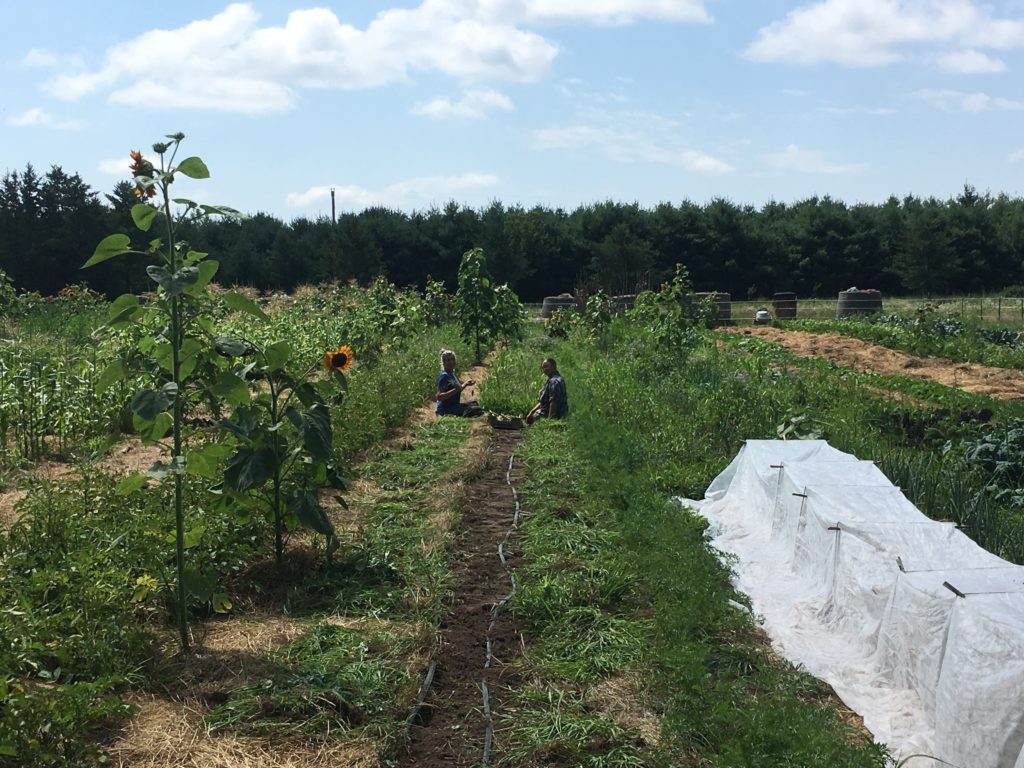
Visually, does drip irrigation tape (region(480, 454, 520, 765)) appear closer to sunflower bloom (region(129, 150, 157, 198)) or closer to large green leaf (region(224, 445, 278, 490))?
large green leaf (region(224, 445, 278, 490))

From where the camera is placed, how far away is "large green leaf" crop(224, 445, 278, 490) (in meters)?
4.44

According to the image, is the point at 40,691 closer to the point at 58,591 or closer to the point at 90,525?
the point at 58,591

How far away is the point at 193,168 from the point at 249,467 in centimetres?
152

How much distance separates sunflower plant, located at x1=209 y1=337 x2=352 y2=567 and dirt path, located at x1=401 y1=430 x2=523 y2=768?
2.75ft

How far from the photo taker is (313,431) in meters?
4.39

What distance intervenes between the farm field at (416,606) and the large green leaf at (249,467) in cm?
3

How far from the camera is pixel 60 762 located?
283 centimetres

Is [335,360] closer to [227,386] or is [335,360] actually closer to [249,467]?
[249,467]

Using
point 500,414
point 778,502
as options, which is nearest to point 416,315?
point 500,414

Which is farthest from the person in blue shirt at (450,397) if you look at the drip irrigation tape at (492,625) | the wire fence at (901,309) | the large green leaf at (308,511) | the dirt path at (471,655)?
the wire fence at (901,309)

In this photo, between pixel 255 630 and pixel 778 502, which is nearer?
pixel 255 630

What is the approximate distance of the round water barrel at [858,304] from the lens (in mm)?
24266

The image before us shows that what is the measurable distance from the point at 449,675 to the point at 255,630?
3.18 feet

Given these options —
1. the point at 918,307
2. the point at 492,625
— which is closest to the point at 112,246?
the point at 492,625
